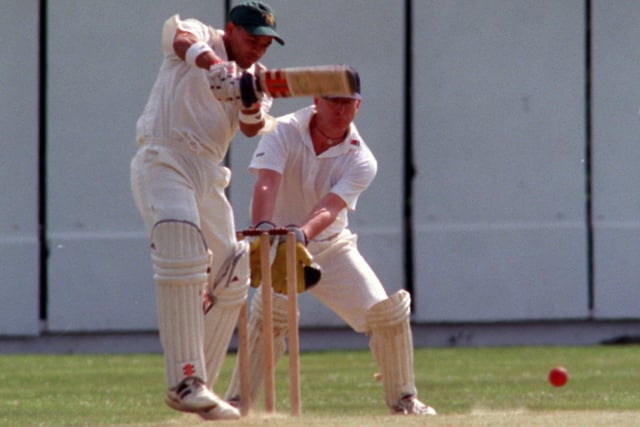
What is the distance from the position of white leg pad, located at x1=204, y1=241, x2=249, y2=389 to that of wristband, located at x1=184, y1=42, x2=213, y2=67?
82cm

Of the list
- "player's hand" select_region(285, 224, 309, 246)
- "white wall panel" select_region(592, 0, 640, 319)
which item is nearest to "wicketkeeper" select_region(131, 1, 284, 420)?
"player's hand" select_region(285, 224, 309, 246)

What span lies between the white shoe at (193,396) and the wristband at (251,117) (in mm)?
999

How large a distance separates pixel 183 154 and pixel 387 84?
752 centimetres

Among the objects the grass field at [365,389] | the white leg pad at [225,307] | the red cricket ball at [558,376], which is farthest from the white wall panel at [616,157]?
the white leg pad at [225,307]

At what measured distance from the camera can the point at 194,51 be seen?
5609mm

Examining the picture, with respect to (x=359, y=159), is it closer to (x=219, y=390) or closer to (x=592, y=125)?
(x=219, y=390)

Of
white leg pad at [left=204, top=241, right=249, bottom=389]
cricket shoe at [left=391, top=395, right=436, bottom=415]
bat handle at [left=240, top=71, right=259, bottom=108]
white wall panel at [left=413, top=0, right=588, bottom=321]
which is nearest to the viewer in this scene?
bat handle at [left=240, top=71, right=259, bottom=108]

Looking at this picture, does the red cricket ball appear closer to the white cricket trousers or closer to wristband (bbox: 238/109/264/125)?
the white cricket trousers

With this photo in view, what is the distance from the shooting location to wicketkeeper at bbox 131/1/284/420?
564 centimetres

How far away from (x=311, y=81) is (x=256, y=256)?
4.71 feet

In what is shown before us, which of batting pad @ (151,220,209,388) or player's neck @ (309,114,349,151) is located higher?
player's neck @ (309,114,349,151)

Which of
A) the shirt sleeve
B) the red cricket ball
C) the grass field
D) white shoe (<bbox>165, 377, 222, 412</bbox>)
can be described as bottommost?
the grass field

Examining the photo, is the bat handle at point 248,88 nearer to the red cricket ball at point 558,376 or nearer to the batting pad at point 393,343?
the batting pad at point 393,343

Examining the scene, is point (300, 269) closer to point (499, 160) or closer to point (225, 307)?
point (225, 307)
